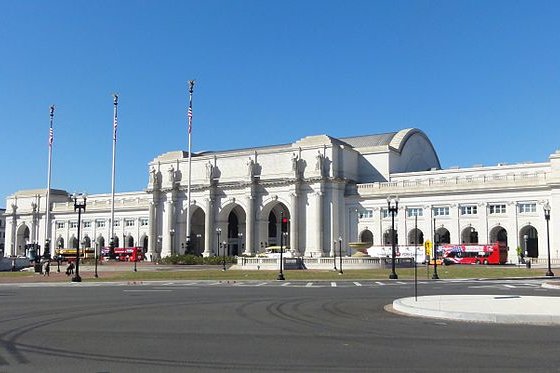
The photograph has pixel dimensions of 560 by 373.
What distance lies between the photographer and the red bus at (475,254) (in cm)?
8744

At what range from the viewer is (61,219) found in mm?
151375

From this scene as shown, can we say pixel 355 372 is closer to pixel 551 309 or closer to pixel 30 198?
pixel 551 309

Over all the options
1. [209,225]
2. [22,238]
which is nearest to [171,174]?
[209,225]

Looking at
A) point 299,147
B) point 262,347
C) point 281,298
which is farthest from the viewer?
point 299,147

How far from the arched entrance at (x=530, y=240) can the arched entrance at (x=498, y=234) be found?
3.10 m

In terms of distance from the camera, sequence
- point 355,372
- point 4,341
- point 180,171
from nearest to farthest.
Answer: point 355,372 → point 4,341 → point 180,171

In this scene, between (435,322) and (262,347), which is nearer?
(262,347)

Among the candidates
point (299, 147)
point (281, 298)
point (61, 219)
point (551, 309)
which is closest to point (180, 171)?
point (299, 147)

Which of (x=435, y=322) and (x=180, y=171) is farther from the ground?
(x=180, y=171)

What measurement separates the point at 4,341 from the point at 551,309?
15.0 m

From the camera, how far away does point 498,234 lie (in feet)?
322

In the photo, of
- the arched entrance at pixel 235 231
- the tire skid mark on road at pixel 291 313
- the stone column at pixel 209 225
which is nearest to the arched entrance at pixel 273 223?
the arched entrance at pixel 235 231

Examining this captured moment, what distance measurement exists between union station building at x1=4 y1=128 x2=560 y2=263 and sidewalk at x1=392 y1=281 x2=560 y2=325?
221 feet

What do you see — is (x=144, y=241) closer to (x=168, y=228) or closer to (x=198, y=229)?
(x=198, y=229)
